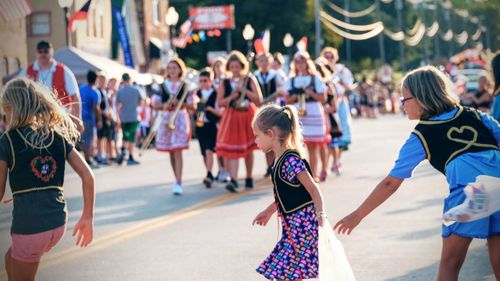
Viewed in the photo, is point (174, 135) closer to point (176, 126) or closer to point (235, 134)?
point (176, 126)

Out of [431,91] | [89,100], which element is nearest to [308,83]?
[89,100]

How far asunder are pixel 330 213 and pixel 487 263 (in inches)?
138

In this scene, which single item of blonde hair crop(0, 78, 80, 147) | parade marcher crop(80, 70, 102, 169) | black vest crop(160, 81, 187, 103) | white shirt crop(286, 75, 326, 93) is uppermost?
blonde hair crop(0, 78, 80, 147)

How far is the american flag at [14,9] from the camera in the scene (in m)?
9.71

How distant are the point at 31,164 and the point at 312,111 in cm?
1035

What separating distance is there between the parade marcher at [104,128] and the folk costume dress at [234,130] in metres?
6.23

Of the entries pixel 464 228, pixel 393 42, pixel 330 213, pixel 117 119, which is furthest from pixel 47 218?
pixel 393 42

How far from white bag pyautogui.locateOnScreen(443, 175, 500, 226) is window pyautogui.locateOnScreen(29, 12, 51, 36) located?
23.2 feet

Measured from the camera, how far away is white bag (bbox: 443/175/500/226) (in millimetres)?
5672

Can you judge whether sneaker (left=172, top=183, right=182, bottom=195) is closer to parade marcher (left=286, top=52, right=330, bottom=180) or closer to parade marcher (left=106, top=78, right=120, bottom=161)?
parade marcher (left=286, top=52, right=330, bottom=180)

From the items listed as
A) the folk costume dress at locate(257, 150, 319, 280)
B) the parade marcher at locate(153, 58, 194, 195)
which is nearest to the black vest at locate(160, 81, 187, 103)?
the parade marcher at locate(153, 58, 194, 195)

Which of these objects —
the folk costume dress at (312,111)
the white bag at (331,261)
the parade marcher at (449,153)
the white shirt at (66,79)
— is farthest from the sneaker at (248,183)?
the parade marcher at (449,153)

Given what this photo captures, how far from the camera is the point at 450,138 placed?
5.97 meters

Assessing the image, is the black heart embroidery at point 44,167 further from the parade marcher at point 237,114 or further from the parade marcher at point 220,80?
the parade marcher at point 220,80
